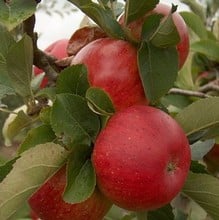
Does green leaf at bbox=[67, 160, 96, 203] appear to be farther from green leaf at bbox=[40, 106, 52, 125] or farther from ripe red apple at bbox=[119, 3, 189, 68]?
ripe red apple at bbox=[119, 3, 189, 68]

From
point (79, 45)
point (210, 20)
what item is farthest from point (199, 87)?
point (79, 45)

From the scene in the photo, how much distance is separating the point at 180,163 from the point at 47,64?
26 centimetres

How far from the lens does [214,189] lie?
2.67ft

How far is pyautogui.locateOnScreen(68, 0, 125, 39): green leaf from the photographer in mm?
765

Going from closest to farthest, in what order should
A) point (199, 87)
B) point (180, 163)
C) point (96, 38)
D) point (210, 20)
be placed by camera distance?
1. point (180, 163)
2. point (96, 38)
3. point (199, 87)
4. point (210, 20)

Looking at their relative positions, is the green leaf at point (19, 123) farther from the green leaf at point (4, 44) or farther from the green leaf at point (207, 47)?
the green leaf at point (207, 47)

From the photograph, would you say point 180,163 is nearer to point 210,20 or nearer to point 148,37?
point 148,37

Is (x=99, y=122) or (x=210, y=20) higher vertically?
(x=99, y=122)

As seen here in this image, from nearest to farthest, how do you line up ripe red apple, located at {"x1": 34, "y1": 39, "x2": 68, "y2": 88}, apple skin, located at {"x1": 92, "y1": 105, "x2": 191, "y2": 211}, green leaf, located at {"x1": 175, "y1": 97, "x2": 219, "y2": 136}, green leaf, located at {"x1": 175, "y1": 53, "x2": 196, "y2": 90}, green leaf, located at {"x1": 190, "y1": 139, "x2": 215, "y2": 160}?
apple skin, located at {"x1": 92, "y1": 105, "x2": 191, "y2": 211} → green leaf, located at {"x1": 175, "y1": 97, "x2": 219, "y2": 136} → green leaf, located at {"x1": 190, "y1": 139, "x2": 215, "y2": 160} → ripe red apple, located at {"x1": 34, "y1": 39, "x2": 68, "y2": 88} → green leaf, located at {"x1": 175, "y1": 53, "x2": 196, "y2": 90}

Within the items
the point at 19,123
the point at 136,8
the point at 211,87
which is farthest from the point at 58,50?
the point at 211,87

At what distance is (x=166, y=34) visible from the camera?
78 cm

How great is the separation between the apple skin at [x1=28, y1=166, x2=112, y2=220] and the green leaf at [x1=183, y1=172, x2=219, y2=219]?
0.12 m

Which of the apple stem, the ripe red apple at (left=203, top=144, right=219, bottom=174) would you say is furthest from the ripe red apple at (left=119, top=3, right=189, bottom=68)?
the ripe red apple at (left=203, top=144, right=219, bottom=174)

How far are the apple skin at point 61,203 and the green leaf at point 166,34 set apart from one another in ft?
0.68
